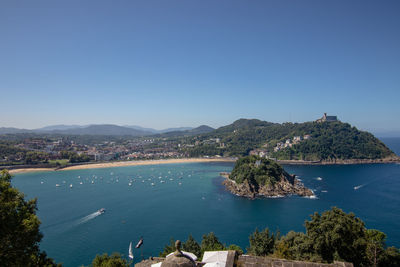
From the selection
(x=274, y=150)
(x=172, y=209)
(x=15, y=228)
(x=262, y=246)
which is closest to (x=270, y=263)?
(x=15, y=228)

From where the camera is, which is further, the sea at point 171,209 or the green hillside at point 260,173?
the green hillside at point 260,173

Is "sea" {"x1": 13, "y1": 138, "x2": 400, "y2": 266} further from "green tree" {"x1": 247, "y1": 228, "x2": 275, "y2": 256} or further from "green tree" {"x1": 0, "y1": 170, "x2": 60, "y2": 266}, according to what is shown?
"green tree" {"x1": 0, "y1": 170, "x2": 60, "y2": 266}

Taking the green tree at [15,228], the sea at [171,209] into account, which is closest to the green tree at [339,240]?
the sea at [171,209]

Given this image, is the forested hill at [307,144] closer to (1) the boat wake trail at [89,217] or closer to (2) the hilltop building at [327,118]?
(2) the hilltop building at [327,118]

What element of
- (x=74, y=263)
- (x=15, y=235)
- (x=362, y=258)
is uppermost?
(x=15, y=235)

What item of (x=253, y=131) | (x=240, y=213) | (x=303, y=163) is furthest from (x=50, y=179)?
(x=253, y=131)

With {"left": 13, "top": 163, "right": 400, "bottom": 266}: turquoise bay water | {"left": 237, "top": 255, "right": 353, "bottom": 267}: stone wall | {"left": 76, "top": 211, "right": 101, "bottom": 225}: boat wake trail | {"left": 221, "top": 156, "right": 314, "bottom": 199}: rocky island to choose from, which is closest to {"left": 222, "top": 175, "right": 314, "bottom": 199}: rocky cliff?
{"left": 221, "top": 156, "right": 314, "bottom": 199}: rocky island

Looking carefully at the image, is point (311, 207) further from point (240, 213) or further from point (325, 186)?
point (325, 186)
